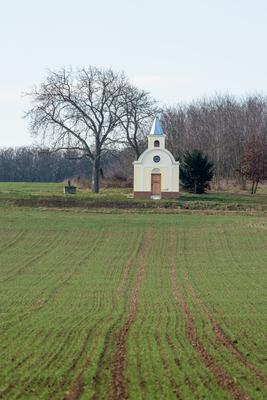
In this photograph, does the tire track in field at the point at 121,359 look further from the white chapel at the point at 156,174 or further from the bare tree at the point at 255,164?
the bare tree at the point at 255,164

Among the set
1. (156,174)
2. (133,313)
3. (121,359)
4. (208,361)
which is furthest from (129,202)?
(208,361)

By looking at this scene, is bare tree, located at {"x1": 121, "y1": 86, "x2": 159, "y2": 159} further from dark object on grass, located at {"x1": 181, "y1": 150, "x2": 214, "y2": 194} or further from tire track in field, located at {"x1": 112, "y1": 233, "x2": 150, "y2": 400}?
tire track in field, located at {"x1": 112, "y1": 233, "x2": 150, "y2": 400}

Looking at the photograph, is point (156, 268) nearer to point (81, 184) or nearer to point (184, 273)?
point (184, 273)

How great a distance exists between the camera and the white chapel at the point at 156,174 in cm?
6562

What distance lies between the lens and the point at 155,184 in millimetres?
66188

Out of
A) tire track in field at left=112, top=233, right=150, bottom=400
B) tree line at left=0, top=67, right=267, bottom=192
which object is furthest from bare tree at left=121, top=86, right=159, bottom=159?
tire track in field at left=112, top=233, right=150, bottom=400

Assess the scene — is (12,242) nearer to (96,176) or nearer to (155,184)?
(155,184)

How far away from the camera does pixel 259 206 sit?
5962 cm

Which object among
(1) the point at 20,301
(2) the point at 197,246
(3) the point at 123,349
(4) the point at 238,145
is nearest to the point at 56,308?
(1) the point at 20,301

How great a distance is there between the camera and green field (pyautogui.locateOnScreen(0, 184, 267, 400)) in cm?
1301

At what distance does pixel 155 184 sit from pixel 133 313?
45597mm

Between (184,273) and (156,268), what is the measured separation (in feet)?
6.65

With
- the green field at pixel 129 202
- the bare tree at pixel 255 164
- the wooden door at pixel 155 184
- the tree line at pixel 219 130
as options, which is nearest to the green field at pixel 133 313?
the green field at pixel 129 202

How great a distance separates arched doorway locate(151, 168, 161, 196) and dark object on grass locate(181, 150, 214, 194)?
5.16 m
